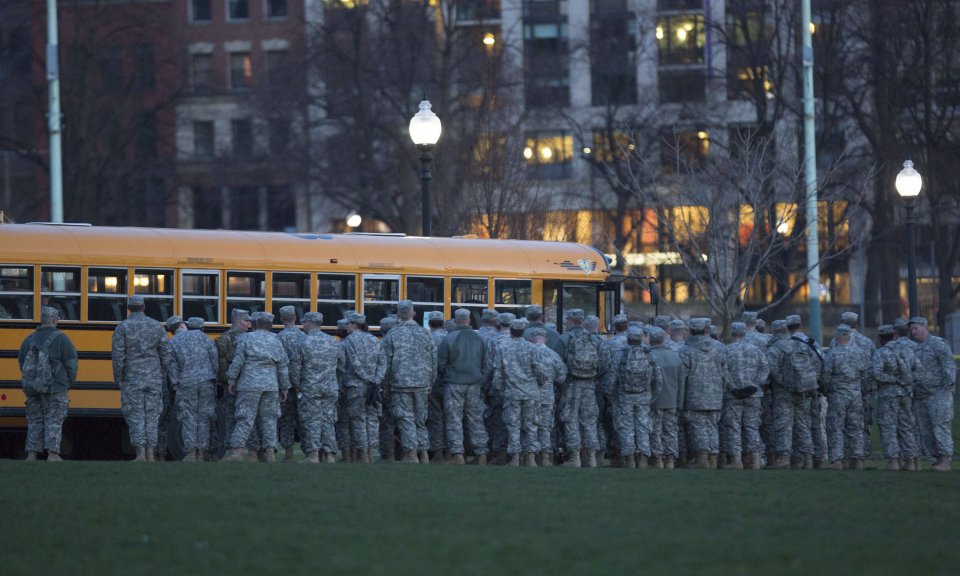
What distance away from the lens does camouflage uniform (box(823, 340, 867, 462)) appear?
22.0m

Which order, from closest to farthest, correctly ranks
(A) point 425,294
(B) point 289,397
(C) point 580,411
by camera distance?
(B) point 289,397 < (C) point 580,411 < (A) point 425,294

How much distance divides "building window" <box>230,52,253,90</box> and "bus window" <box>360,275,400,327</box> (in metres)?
50.2

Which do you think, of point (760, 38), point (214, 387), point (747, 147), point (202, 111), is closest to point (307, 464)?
point (214, 387)

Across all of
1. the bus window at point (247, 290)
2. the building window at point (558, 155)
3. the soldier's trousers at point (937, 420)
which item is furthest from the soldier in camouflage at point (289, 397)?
the building window at point (558, 155)

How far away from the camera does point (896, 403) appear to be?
71.9ft

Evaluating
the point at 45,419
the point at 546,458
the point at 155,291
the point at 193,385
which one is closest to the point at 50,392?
the point at 45,419

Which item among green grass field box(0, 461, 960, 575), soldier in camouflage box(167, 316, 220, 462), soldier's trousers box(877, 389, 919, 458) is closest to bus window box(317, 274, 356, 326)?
soldier in camouflage box(167, 316, 220, 462)

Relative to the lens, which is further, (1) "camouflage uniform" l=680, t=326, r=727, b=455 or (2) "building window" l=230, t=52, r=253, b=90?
(2) "building window" l=230, t=52, r=253, b=90

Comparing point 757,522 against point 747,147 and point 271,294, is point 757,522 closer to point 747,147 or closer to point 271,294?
point 271,294

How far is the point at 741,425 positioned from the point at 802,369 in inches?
42.2

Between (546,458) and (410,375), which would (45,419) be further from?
(546,458)

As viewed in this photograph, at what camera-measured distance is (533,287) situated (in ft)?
86.6

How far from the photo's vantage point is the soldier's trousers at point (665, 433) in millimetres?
21641

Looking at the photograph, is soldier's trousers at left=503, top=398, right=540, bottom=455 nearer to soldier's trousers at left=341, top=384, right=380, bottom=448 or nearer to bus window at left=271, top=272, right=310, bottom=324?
soldier's trousers at left=341, top=384, right=380, bottom=448
